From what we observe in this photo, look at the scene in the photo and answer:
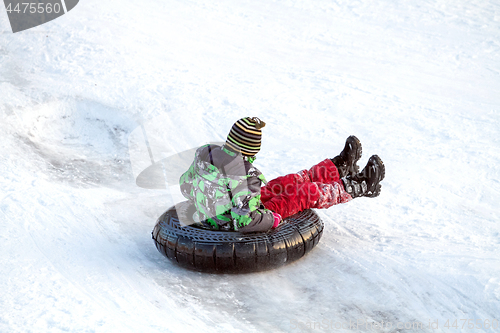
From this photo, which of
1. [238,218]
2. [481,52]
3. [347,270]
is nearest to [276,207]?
[238,218]

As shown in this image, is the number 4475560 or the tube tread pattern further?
the number 4475560

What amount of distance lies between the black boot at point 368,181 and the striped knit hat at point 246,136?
1.01 meters

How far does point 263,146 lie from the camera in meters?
6.32

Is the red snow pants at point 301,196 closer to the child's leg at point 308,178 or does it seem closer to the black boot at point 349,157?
the child's leg at point 308,178

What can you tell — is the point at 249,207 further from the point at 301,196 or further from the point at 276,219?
the point at 301,196

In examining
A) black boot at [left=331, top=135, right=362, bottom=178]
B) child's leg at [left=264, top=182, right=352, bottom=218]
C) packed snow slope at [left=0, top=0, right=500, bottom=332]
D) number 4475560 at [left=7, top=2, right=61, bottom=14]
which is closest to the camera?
packed snow slope at [left=0, top=0, right=500, bottom=332]

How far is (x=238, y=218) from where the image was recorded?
11.6 feet

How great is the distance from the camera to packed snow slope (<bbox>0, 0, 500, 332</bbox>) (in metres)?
3.40

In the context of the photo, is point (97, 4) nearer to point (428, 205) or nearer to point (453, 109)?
point (453, 109)

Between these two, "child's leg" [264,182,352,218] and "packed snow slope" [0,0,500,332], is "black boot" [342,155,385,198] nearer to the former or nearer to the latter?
"child's leg" [264,182,352,218]

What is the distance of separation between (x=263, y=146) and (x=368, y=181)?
2.47 meters

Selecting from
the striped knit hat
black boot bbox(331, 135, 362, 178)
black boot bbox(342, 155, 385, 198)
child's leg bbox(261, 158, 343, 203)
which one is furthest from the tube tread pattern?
black boot bbox(331, 135, 362, 178)

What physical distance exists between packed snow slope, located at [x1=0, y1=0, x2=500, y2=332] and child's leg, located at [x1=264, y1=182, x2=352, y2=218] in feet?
1.54

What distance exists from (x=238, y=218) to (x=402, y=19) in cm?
814
